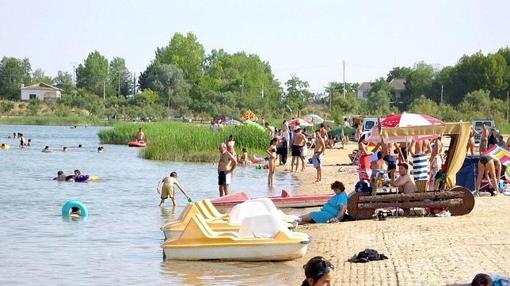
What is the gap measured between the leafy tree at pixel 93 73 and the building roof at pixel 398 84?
44986 mm

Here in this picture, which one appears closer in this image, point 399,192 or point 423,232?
point 423,232

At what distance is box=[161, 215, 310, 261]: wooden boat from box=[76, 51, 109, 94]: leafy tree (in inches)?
5120

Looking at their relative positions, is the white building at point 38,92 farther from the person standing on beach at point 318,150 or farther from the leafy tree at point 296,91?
the person standing on beach at point 318,150

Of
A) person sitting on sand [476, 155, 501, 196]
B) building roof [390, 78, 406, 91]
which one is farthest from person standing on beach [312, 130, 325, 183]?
building roof [390, 78, 406, 91]

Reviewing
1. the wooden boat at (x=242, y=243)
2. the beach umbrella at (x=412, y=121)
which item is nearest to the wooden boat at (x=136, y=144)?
the beach umbrella at (x=412, y=121)

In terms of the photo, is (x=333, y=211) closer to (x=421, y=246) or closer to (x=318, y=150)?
(x=421, y=246)

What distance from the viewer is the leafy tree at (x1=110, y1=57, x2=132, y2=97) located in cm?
14531

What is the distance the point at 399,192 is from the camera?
55.0 ft

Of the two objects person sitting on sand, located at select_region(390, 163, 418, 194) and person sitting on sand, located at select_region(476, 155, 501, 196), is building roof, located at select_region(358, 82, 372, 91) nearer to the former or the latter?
person sitting on sand, located at select_region(476, 155, 501, 196)

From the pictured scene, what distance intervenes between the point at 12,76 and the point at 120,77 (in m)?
17.0

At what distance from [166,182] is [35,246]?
5442 millimetres

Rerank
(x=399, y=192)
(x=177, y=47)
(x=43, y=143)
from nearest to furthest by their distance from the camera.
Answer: (x=399, y=192), (x=43, y=143), (x=177, y=47)

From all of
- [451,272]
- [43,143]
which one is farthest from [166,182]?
[43,143]

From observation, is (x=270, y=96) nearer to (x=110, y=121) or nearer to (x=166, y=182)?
(x=110, y=121)
